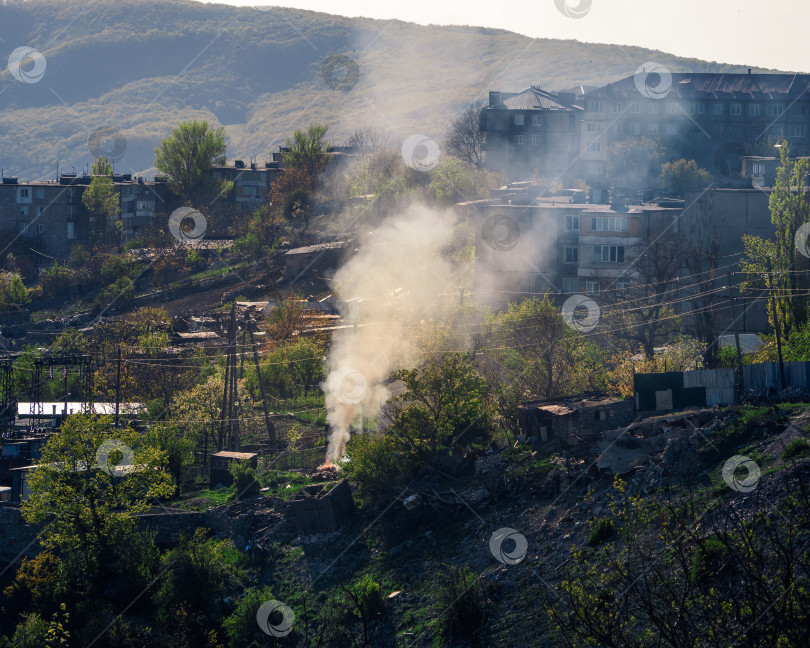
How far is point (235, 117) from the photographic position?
185m

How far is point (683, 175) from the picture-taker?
63.2 metres

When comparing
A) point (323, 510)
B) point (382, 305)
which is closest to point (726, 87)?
point (382, 305)

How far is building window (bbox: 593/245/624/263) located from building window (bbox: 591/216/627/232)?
0.72m

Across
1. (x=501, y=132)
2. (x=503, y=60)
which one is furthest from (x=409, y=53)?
(x=501, y=132)

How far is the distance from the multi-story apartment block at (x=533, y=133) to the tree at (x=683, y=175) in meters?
8.07

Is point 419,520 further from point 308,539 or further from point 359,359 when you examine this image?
point 359,359

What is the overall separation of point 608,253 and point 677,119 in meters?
29.6

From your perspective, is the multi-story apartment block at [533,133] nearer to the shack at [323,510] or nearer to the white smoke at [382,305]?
the white smoke at [382,305]

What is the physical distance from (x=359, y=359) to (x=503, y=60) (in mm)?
148575

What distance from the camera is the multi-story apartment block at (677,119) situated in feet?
231

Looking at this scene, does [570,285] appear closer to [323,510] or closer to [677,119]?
[323,510]

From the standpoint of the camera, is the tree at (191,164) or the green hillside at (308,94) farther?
the green hillside at (308,94)

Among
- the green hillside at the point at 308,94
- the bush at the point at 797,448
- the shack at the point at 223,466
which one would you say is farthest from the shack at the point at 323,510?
the green hillside at the point at 308,94

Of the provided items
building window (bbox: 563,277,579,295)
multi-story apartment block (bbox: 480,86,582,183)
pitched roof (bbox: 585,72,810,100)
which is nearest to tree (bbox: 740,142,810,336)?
building window (bbox: 563,277,579,295)
